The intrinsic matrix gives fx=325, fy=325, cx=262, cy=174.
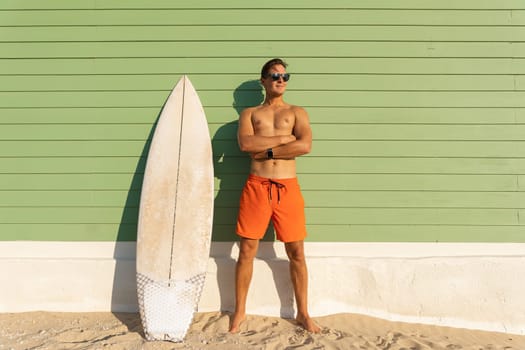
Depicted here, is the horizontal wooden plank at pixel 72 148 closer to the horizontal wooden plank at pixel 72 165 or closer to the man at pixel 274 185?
the horizontal wooden plank at pixel 72 165

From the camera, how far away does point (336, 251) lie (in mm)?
2682

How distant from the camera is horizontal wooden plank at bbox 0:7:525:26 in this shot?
2.63 m

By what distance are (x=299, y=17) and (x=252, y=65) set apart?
1.80 ft

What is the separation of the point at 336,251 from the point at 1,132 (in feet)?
→ 9.74

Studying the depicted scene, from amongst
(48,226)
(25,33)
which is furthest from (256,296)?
(25,33)

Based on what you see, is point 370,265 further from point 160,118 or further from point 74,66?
point 74,66

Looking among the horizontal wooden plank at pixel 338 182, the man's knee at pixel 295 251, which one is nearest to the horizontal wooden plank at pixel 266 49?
the horizontal wooden plank at pixel 338 182

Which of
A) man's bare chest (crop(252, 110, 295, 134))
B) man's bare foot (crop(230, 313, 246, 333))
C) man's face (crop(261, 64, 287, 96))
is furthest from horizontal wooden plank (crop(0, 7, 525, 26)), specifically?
man's bare foot (crop(230, 313, 246, 333))

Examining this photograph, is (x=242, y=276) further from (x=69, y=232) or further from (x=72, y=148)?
(x=72, y=148)

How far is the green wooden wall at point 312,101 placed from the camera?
2645 mm

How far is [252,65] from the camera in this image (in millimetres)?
2668

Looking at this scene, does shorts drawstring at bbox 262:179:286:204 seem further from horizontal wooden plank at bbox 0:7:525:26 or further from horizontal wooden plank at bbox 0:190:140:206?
horizontal wooden plank at bbox 0:7:525:26

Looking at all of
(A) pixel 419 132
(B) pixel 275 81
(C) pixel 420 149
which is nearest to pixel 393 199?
(C) pixel 420 149

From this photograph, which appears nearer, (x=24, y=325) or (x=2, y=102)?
(x=24, y=325)
